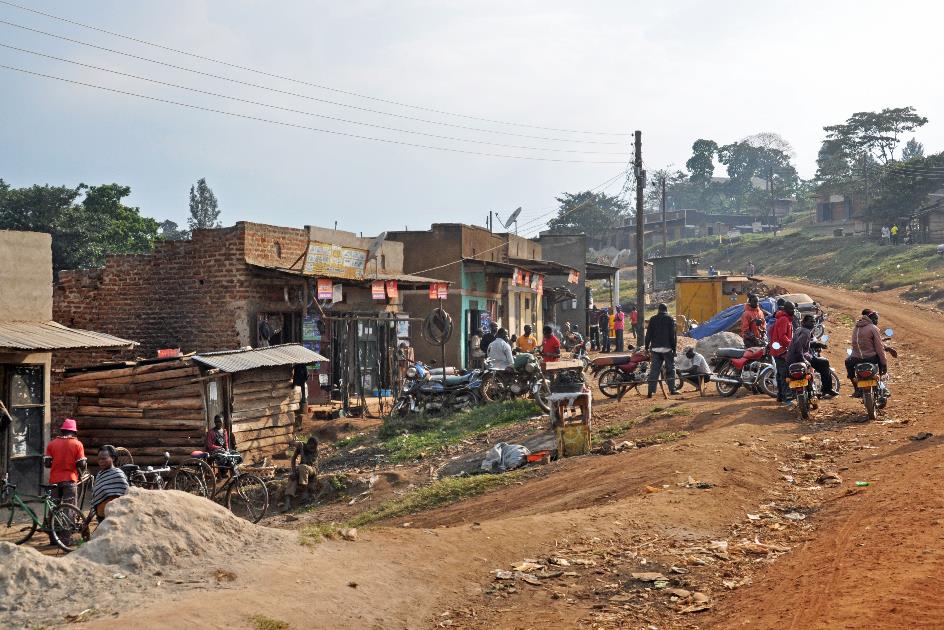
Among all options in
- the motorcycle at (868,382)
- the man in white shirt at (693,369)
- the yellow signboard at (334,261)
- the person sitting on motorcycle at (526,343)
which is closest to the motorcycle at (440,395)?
the person sitting on motorcycle at (526,343)

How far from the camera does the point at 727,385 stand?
58.5ft

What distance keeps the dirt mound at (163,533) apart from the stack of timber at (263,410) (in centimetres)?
1049

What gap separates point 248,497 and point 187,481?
1136 millimetres

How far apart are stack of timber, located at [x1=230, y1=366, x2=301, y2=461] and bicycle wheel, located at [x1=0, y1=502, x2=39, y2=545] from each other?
5.26 metres

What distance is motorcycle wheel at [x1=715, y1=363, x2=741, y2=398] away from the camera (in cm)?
1780

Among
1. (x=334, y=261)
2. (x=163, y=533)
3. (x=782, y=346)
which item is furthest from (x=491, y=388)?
(x=163, y=533)

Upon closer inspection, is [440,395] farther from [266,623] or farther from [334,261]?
[266,623]

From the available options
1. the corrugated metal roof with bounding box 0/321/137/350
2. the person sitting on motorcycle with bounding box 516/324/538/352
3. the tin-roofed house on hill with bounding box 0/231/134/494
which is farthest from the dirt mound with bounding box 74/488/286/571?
the person sitting on motorcycle with bounding box 516/324/538/352

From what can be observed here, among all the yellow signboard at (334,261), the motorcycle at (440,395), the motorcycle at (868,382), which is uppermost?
the yellow signboard at (334,261)

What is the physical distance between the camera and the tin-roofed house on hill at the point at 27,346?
1565cm

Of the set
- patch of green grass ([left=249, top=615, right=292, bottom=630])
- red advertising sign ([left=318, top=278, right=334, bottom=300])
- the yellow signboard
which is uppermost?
the yellow signboard

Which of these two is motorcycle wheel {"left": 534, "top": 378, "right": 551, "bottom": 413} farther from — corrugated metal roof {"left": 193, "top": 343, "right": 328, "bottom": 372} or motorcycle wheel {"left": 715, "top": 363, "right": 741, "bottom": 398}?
corrugated metal roof {"left": 193, "top": 343, "right": 328, "bottom": 372}

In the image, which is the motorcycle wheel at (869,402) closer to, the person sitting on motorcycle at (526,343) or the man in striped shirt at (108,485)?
the person sitting on motorcycle at (526,343)

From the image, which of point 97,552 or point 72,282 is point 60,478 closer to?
point 97,552
